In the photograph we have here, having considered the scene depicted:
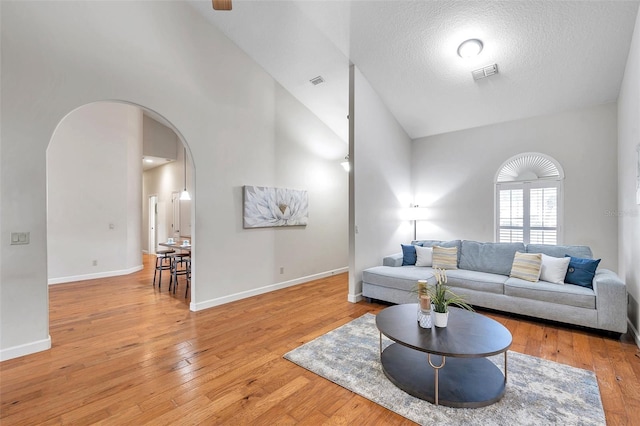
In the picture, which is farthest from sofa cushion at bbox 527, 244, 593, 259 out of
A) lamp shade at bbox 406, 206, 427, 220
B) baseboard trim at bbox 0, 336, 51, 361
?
baseboard trim at bbox 0, 336, 51, 361

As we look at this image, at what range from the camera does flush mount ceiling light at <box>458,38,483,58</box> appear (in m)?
3.51

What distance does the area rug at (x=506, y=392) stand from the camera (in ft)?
6.18

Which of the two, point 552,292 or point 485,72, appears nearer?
point 552,292

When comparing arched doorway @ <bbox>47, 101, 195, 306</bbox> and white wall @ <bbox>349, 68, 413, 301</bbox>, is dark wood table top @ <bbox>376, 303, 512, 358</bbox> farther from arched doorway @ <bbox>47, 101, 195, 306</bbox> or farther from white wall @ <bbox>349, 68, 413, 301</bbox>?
arched doorway @ <bbox>47, 101, 195, 306</bbox>

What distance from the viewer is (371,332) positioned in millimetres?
3234

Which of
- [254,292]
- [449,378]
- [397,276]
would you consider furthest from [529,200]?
[254,292]

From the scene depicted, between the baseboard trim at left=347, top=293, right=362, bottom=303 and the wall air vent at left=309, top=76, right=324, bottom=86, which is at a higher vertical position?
the wall air vent at left=309, top=76, right=324, bottom=86

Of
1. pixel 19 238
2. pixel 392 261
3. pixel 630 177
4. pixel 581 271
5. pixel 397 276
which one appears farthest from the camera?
pixel 392 261

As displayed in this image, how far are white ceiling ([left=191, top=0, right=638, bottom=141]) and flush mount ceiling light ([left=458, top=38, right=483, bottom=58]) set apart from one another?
0.06 m

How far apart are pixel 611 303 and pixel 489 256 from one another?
1412 millimetres

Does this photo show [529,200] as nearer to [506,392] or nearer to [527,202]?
[527,202]

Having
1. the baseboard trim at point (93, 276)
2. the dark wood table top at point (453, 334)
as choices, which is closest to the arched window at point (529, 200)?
the dark wood table top at point (453, 334)

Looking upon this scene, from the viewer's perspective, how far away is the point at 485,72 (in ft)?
13.0

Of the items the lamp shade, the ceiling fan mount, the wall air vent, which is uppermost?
the wall air vent
